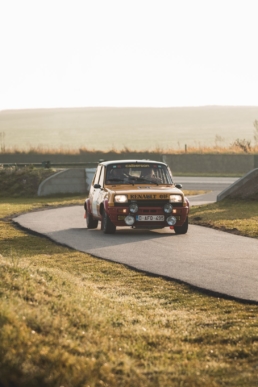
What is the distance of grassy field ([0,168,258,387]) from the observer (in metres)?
6.98

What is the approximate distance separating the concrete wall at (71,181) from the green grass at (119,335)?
26658 millimetres

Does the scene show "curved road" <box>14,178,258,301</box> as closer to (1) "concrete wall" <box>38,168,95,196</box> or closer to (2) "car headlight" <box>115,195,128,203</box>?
(2) "car headlight" <box>115,195,128,203</box>

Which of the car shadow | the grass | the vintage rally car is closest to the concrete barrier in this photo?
the grass

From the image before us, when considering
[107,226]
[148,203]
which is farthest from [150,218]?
[107,226]

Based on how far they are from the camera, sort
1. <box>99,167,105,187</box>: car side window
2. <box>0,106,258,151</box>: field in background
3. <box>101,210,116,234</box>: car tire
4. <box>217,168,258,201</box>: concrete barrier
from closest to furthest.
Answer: <box>101,210,116,234</box>: car tire < <box>99,167,105,187</box>: car side window < <box>217,168,258,201</box>: concrete barrier < <box>0,106,258,151</box>: field in background

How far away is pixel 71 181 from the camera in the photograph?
3884 centimetres

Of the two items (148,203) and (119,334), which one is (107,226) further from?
(119,334)

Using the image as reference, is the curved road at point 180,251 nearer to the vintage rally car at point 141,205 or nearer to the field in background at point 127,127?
the vintage rally car at point 141,205

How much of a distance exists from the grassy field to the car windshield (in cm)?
900

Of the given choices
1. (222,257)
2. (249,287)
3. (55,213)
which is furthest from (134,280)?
(55,213)

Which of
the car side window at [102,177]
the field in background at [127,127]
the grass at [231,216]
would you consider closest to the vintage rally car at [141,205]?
the car side window at [102,177]

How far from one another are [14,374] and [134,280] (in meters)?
5.95

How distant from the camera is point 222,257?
50.3ft

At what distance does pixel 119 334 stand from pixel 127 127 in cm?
13763
